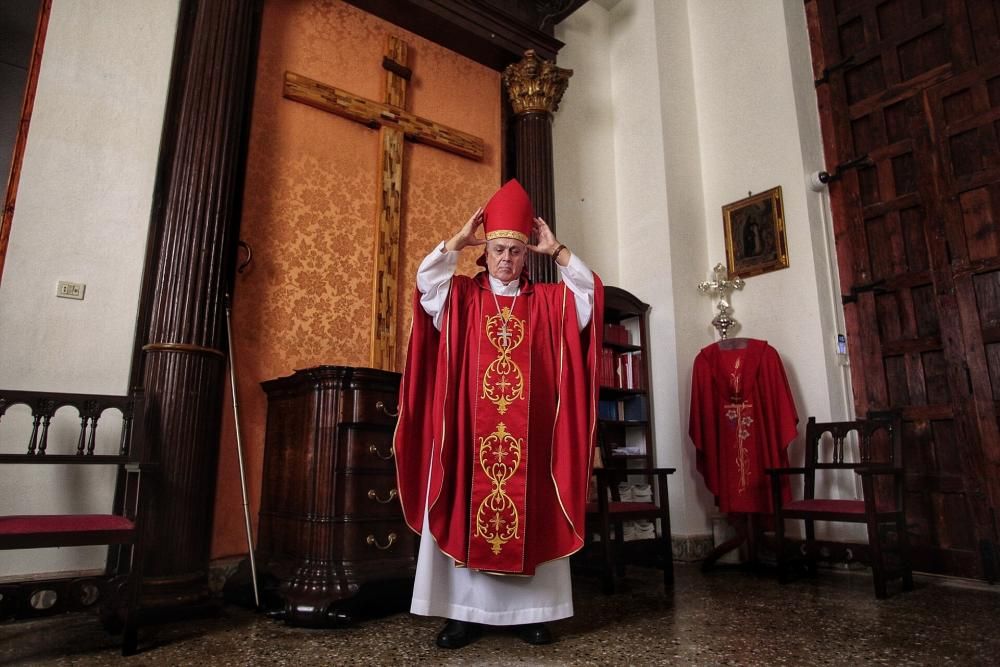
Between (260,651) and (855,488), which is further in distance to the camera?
(855,488)

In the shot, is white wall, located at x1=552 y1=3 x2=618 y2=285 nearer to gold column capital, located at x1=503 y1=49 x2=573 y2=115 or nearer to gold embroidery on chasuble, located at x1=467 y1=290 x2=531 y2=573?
gold column capital, located at x1=503 y1=49 x2=573 y2=115

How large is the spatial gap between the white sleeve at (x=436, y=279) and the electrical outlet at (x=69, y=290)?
1.67m

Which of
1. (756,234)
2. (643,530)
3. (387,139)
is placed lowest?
(643,530)

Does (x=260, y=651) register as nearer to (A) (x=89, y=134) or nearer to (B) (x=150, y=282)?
(B) (x=150, y=282)

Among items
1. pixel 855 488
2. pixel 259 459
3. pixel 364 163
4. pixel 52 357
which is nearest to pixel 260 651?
pixel 259 459

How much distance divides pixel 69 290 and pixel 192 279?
1.74 feet

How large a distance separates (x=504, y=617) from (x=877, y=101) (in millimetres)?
4389

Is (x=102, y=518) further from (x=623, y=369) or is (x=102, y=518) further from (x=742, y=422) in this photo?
(x=742, y=422)

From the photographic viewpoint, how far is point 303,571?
8.96 feet

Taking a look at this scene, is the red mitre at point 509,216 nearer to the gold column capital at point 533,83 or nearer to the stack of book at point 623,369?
the stack of book at point 623,369

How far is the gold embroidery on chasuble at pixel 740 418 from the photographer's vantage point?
4.25m

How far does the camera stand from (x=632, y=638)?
2395 millimetres

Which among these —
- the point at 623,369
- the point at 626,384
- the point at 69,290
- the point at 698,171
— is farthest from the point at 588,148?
the point at 69,290

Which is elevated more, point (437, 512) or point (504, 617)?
point (437, 512)
